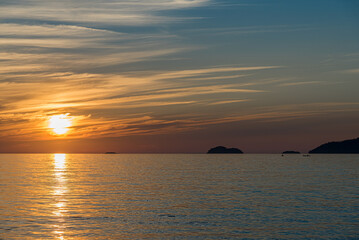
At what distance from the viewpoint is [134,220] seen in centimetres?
4678

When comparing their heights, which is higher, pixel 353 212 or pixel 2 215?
pixel 2 215

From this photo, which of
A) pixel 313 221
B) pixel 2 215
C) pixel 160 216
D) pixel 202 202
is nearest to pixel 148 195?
pixel 202 202

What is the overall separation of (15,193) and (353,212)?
172 feet

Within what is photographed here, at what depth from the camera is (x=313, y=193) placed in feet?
238

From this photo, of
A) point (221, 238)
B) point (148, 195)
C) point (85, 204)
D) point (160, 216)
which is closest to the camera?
point (221, 238)

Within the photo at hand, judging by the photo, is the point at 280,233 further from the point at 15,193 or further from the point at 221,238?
the point at 15,193

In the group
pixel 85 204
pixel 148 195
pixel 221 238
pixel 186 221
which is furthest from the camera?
pixel 148 195

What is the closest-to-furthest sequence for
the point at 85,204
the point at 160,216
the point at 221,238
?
1. the point at 221,238
2. the point at 160,216
3. the point at 85,204

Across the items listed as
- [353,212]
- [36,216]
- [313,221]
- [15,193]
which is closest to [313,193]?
[353,212]

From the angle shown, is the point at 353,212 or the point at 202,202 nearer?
the point at 353,212

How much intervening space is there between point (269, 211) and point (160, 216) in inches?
529

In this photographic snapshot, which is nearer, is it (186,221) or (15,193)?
(186,221)

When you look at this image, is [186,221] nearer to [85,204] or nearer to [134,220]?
[134,220]

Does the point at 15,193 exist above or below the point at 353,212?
above
